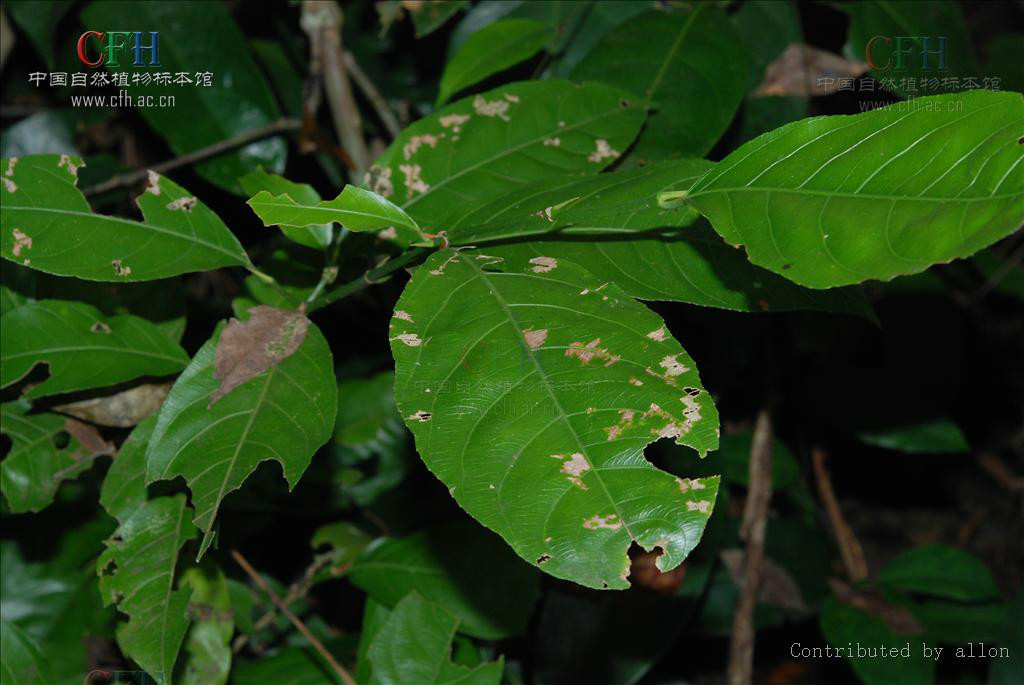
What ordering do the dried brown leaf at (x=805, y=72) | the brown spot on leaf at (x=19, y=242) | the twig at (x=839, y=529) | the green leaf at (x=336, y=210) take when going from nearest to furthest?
1. the green leaf at (x=336, y=210)
2. the brown spot on leaf at (x=19, y=242)
3. the dried brown leaf at (x=805, y=72)
4. the twig at (x=839, y=529)

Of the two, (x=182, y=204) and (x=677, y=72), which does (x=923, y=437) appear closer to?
(x=677, y=72)

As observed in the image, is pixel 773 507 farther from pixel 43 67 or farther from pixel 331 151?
pixel 43 67

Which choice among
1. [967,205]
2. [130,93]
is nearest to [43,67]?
[130,93]

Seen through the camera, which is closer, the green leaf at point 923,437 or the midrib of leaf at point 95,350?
the midrib of leaf at point 95,350

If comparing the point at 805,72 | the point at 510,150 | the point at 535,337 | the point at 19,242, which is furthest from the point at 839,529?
the point at 19,242

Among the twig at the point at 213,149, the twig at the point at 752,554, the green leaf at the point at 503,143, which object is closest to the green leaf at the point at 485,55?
the green leaf at the point at 503,143

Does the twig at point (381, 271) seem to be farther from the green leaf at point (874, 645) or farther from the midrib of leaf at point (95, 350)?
the green leaf at point (874, 645)
